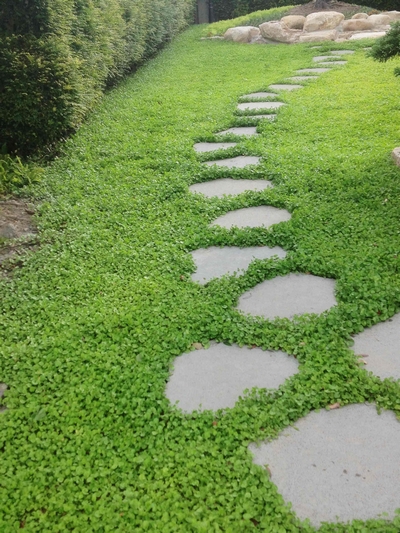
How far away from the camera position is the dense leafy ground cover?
6.13ft

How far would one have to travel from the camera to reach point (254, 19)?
17594 mm

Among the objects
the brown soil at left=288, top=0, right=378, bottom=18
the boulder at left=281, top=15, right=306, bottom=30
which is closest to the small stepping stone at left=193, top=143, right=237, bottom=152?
the boulder at left=281, top=15, right=306, bottom=30

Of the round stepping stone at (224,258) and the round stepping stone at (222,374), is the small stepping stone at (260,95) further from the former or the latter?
the round stepping stone at (222,374)

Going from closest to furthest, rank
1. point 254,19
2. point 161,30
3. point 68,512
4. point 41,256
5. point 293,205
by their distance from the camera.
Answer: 1. point 68,512
2. point 41,256
3. point 293,205
4. point 161,30
5. point 254,19

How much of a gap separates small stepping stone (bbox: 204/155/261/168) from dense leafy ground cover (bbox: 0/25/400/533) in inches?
5.0

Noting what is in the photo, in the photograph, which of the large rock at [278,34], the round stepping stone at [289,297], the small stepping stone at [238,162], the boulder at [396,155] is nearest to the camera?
the round stepping stone at [289,297]

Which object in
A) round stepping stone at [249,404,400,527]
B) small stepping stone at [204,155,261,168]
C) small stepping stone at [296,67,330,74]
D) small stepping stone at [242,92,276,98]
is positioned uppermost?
small stepping stone at [296,67,330,74]

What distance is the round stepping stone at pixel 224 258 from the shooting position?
3.23m

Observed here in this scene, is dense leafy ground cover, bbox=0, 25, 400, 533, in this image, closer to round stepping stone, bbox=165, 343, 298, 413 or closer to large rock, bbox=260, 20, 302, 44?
round stepping stone, bbox=165, 343, 298, 413

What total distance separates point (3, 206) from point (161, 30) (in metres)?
10.9

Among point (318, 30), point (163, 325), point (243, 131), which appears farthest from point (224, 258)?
point (318, 30)

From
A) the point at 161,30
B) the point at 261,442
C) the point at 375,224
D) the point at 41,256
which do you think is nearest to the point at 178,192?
the point at 41,256

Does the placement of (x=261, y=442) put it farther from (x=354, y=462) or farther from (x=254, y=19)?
(x=254, y=19)

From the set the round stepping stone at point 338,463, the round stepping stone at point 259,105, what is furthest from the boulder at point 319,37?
the round stepping stone at point 338,463
